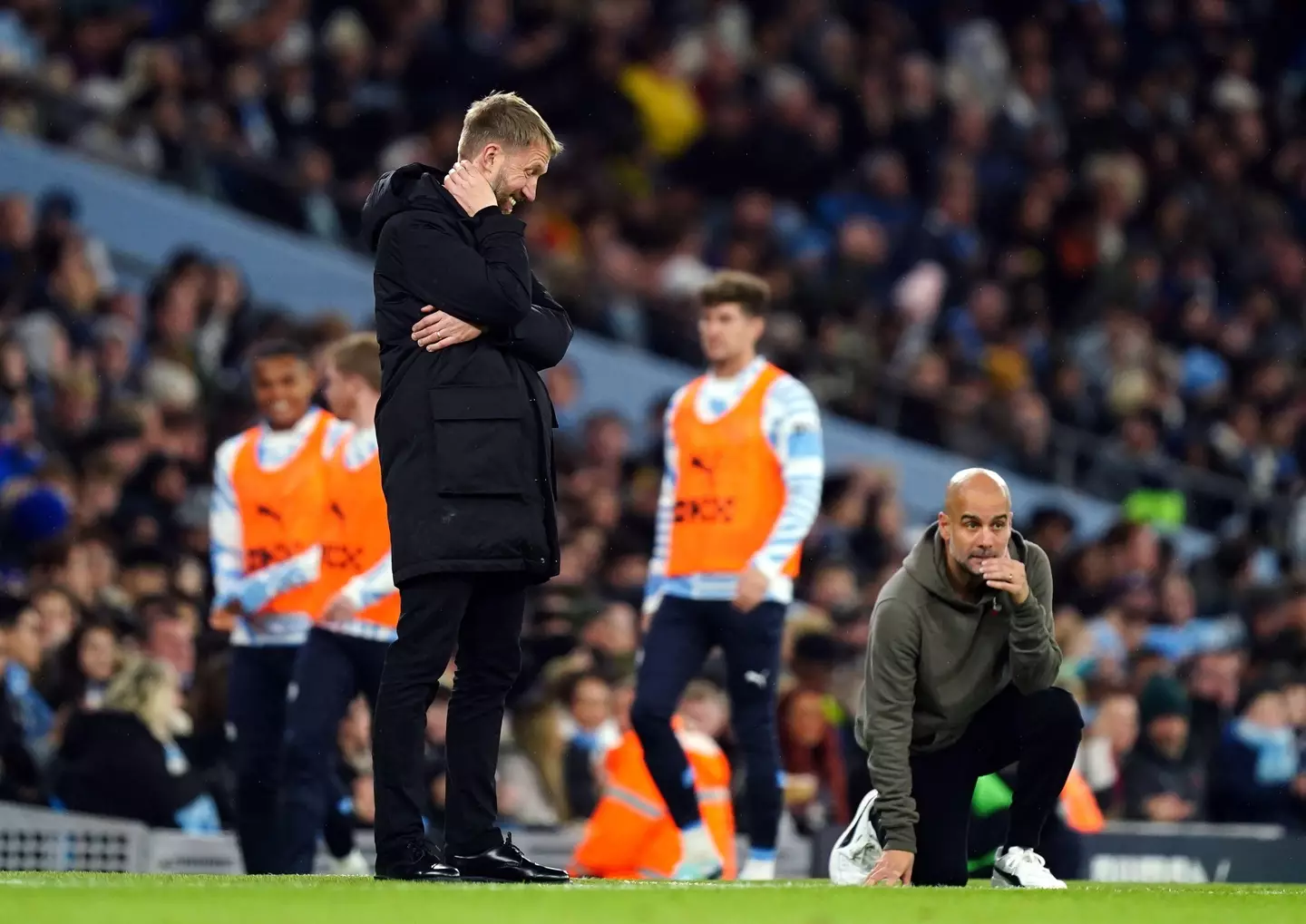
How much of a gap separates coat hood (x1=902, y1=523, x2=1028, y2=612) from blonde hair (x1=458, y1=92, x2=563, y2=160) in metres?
1.69

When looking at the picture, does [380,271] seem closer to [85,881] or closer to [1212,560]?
[85,881]

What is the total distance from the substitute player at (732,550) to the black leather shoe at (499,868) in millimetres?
1995

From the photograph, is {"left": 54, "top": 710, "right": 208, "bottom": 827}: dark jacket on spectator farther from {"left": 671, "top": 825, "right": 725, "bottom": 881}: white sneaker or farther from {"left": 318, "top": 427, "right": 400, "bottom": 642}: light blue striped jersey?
{"left": 671, "top": 825, "right": 725, "bottom": 881}: white sneaker

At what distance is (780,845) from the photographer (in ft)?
33.5

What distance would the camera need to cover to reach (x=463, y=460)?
648cm

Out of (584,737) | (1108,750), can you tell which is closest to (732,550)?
(584,737)

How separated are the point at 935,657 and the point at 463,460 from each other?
1.68 metres

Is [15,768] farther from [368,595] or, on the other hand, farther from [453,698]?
[453,698]

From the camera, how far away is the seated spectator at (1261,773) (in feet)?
42.8

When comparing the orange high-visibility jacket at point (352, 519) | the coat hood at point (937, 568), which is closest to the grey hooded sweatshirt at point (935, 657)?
the coat hood at point (937, 568)

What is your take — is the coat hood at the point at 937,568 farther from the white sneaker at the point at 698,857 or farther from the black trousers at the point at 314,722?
the black trousers at the point at 314,722

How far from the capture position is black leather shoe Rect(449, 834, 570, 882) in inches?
262

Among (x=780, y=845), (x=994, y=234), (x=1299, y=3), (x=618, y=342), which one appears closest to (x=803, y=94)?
(x=994, y=234)

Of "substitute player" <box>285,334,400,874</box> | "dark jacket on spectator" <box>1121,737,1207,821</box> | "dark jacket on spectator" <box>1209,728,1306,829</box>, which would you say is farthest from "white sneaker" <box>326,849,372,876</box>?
"dark jacket on spectator" <box>1209,728,1306,829</box>
